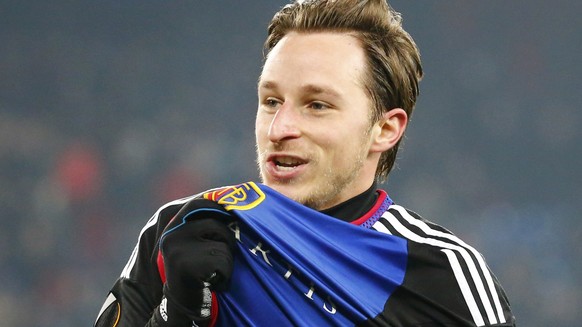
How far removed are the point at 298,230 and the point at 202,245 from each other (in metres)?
0.18

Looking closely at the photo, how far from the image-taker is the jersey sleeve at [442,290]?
4.41ft

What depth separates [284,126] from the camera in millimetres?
1370

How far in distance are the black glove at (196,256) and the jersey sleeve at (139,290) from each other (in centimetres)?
13

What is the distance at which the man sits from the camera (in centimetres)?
122

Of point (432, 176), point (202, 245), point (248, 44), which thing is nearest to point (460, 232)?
point (432, 176)

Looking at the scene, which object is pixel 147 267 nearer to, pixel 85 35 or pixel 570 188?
pixel 85 35

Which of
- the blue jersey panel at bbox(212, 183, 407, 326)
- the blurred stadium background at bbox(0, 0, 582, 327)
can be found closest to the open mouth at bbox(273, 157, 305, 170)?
the blue jersey panel at bbox(212, 183, 407, 326)

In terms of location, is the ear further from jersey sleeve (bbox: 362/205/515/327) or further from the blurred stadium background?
the blurred stadium background

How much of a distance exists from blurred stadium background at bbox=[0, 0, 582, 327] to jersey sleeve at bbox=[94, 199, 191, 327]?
11.8ft

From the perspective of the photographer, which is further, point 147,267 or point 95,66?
point 95,66

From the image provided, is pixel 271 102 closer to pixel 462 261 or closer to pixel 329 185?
pixel 329 185

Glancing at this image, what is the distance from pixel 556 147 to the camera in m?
5.48

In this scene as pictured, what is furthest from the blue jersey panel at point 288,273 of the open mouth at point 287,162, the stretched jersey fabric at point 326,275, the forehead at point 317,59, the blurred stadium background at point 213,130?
the blurred stadium background at point 213,130

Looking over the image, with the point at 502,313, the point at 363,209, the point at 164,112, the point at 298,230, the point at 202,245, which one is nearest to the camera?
the point at 202,245
